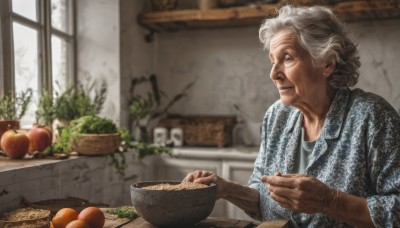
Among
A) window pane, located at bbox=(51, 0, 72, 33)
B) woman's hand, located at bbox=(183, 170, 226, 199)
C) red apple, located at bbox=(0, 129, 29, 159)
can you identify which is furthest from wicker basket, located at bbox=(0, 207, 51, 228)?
window pane, located at bbox=(51, 0, 72, 33)

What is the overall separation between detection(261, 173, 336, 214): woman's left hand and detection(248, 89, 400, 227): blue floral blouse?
0.54 feet

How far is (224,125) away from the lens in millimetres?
3594

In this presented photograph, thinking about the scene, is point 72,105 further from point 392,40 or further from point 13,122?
point 392,40

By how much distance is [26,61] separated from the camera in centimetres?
293

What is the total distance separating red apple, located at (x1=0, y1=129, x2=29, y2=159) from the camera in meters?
2.25

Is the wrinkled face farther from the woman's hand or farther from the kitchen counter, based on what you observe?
the kitchen counter

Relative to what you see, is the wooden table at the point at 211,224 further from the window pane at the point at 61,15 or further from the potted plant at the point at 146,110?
the window pane at the point at 61,15

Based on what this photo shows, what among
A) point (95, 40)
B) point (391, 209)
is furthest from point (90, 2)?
point (391, 209)

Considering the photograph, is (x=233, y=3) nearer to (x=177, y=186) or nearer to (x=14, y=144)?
(x=14, y=144)

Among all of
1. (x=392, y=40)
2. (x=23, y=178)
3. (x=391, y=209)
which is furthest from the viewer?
(x=392, y=40)

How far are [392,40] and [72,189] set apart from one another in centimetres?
270

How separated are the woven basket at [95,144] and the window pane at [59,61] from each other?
2.63 ft

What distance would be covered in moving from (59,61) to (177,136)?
3.71 ft

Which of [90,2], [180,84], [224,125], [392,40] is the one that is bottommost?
[224,125]
